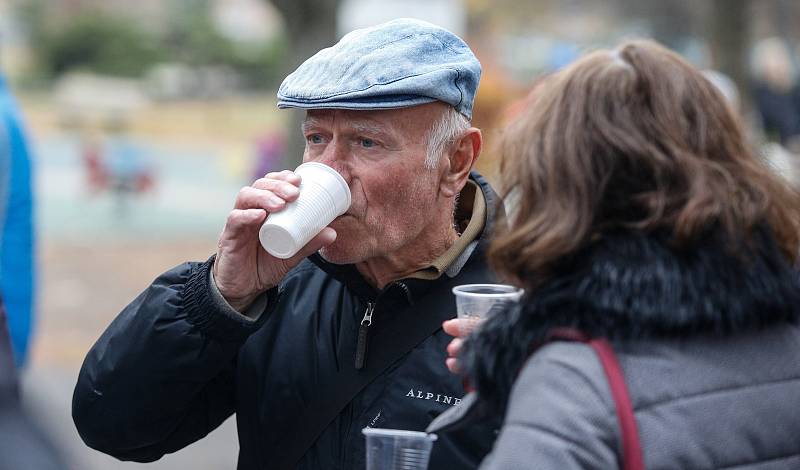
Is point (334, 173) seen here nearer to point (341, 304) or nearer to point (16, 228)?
point (341, 304)

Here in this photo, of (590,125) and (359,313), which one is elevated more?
(590,125)

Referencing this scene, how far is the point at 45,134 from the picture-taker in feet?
71.6

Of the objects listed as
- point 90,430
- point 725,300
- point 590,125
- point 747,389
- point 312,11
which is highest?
point 590,125

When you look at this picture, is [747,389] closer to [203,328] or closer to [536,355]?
[536,355]

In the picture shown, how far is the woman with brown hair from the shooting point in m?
1.60

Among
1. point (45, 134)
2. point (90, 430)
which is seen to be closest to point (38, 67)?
point (45, 134)

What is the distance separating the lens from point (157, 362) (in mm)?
2350

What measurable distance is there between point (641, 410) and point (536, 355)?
0.57 ft

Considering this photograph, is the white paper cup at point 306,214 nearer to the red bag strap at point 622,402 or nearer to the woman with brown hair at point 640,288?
the woman with brown hair at point 640,288

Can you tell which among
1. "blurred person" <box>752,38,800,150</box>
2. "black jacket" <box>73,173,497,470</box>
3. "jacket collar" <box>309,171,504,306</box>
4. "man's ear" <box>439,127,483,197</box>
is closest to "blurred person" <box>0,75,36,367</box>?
"black jacket" <box>73,173,497,470</box>

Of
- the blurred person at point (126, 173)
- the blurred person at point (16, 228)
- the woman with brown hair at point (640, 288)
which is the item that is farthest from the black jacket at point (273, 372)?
the blurred person at point (126, 173)

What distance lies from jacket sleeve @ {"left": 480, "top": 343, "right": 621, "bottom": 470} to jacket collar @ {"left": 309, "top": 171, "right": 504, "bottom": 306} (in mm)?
765

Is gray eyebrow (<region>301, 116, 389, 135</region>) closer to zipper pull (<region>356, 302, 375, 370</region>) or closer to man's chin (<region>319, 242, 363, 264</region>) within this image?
man's chin (<region>319, 242, 363, 264</region>)

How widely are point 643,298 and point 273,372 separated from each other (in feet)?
3.65
